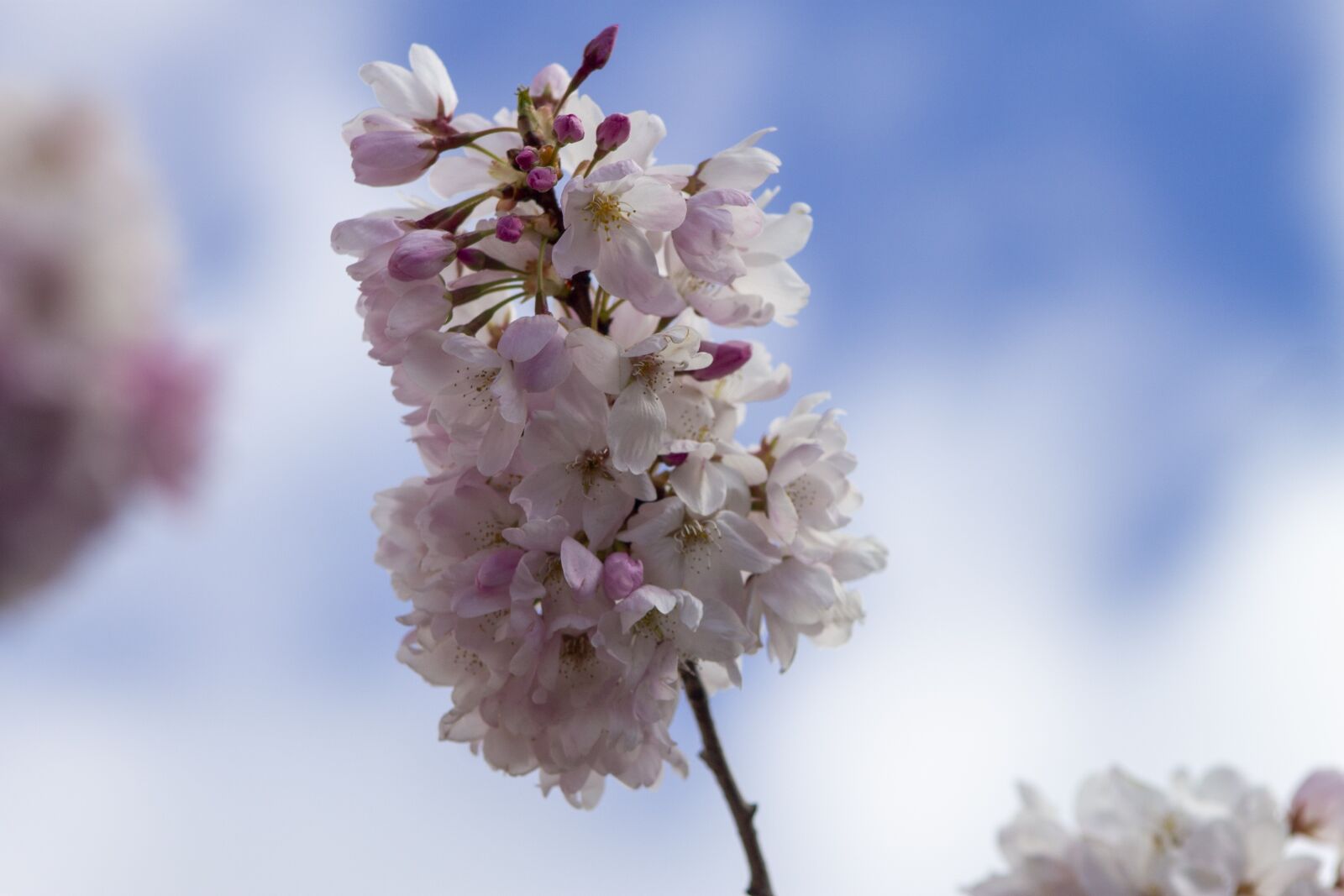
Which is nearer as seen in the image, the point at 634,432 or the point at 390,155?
the point at 634,432

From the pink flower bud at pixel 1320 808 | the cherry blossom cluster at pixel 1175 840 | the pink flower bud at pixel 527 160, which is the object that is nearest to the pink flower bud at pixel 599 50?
the pink flower bud at pixel 527 160

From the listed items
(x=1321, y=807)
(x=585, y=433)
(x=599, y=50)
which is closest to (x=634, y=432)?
(x=585, y=433)

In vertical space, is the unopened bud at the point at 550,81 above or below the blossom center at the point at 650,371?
above

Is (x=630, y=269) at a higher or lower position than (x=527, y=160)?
lower

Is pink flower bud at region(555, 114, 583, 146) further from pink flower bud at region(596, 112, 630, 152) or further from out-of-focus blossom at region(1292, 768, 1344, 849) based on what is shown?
out-of-focus blossom at region(1292, 768, 1344, 849)

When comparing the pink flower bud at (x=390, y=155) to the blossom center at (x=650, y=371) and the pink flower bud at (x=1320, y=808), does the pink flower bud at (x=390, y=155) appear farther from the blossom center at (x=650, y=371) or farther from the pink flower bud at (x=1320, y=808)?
the pink flower bud at (x=1320, y=808)

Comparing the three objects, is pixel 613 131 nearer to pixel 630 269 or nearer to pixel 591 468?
pixel 630 269
